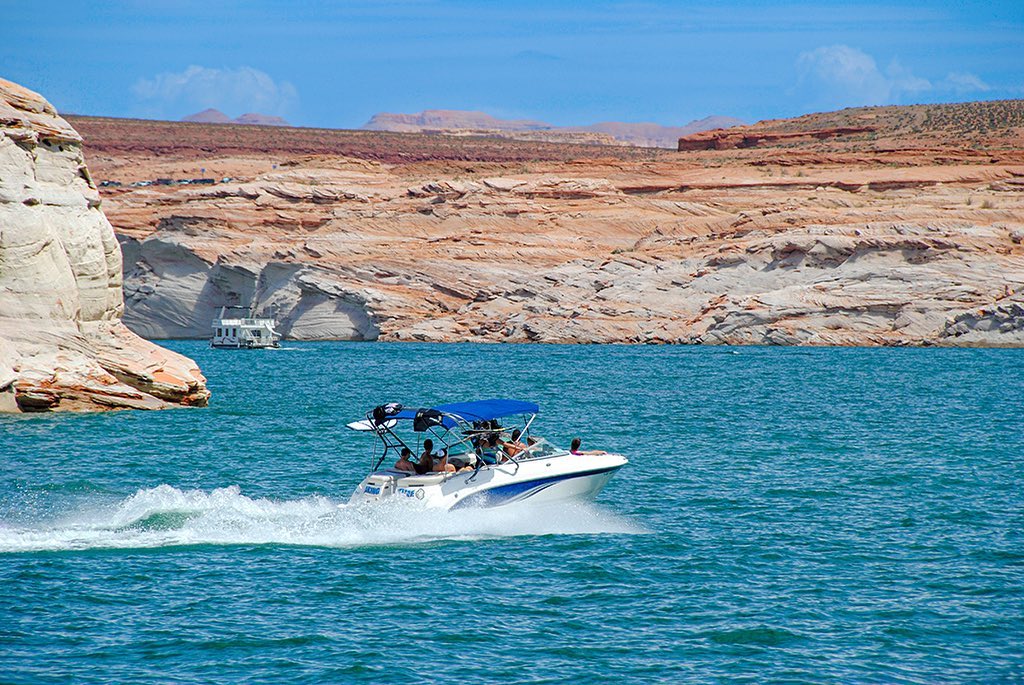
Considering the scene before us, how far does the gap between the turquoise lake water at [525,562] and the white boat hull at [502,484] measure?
297 mm

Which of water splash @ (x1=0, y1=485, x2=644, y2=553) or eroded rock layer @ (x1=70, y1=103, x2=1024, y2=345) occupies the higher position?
eroded rock layer @ (x1=70, y1=103, x2=1024, y2=345)

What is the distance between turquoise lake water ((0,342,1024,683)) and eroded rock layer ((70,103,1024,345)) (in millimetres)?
39791

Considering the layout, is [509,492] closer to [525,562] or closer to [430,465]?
[430,465]

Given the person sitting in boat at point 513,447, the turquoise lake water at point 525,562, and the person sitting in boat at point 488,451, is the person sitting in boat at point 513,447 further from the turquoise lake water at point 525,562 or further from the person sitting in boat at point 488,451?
the turquoise lake water at point 525,562

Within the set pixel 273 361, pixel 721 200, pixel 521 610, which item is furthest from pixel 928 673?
pixel 721 200

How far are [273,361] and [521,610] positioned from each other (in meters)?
54.8

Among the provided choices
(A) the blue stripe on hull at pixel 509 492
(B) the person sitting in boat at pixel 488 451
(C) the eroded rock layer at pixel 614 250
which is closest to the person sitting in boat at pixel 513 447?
(B) the person sitting in boat at pixel 488 451

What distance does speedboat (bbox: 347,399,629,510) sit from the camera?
21.7 m

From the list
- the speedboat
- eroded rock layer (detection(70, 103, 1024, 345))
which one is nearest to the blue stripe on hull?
the speedboat

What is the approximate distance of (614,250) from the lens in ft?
304

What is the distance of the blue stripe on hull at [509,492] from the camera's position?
2206cm

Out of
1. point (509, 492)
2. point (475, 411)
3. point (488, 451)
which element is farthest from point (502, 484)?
point (475, 411)

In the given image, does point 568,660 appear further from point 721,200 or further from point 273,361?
point 721,200

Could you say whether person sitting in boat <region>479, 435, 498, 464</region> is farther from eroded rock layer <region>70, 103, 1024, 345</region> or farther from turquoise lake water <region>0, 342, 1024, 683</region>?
eroded rock layer <region>70, 103, 1024, 345</region>
